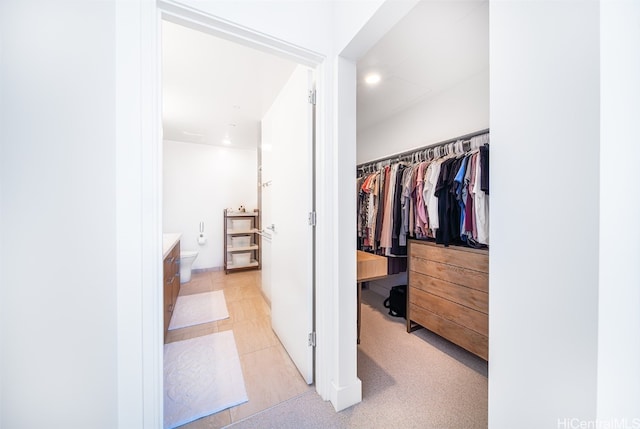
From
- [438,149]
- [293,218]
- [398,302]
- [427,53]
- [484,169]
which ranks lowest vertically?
[398,302]

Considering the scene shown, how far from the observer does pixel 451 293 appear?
168 cm

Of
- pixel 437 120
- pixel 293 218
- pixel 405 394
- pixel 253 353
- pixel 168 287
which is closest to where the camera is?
pixel 405 394

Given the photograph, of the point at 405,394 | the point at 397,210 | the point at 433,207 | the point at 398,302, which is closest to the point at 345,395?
the point at 405,394

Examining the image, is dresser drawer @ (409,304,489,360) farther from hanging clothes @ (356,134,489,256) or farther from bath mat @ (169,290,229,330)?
bath mat @ (169,290,229,330)

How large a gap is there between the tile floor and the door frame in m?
0.25

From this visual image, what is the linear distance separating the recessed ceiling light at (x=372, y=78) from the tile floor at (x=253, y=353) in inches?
95.7
